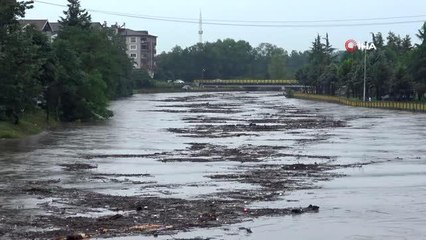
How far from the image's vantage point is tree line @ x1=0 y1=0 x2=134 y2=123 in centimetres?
4679

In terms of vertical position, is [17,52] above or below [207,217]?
above

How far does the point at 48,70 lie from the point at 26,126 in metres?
8.19

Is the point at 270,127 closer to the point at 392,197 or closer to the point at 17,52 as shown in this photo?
the point at 17,52

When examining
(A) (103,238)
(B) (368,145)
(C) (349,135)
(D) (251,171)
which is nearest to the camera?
(A) (103,238)

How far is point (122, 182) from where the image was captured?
88.1ft

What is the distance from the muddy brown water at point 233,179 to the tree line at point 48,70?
11.0 feet

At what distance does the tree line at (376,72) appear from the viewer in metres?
99.7

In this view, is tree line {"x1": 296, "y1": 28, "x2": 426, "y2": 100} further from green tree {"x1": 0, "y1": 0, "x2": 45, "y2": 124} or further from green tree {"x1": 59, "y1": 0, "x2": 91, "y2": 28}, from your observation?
green tree {"x1": 0, "y1": 0, "x2": 45, "y2": 124}

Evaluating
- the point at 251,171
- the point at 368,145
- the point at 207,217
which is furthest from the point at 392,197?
the point at 368,145

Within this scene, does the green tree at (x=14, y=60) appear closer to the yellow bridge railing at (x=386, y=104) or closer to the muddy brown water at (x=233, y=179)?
the muddy brown water at (x=233, y=179)

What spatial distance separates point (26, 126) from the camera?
173 feet

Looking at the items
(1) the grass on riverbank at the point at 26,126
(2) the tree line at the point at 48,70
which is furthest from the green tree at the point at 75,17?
(1) the grass on riverbank at the point at 26,126

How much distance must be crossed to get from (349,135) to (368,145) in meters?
9.27

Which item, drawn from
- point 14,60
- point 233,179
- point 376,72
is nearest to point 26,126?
point 14,60
